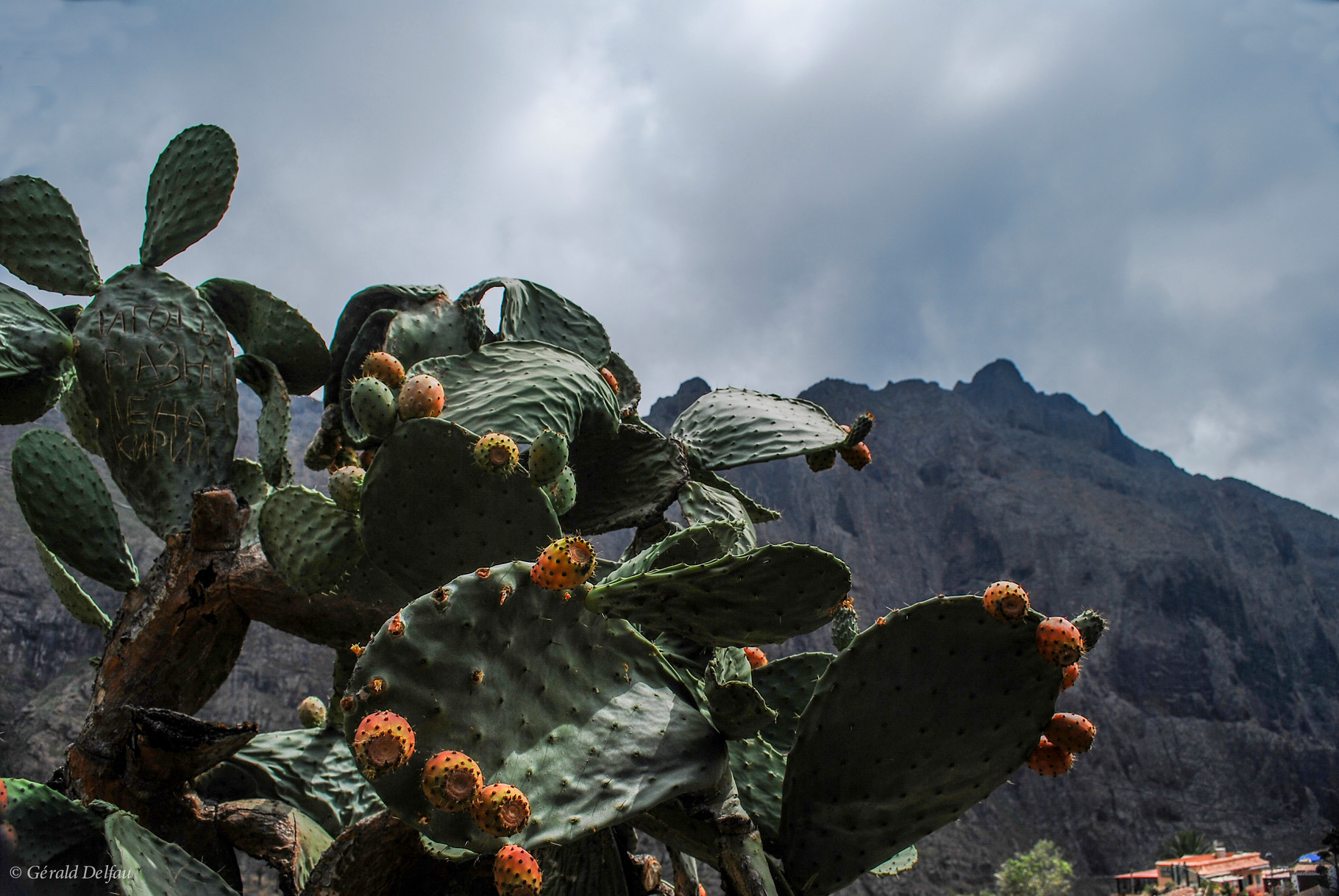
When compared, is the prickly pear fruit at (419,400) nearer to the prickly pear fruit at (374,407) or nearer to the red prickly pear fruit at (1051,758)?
the prickly pear fruit at (374,407)

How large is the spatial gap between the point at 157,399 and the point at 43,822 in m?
1.10

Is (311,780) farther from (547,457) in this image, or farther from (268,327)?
(547,457)

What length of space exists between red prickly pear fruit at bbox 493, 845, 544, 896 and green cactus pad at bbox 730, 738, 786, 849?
1.69 feet

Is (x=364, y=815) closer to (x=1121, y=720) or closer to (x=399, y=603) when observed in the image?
(x=399, y=603)

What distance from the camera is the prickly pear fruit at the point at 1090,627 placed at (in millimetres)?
1186

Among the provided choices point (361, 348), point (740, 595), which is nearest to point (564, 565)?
point (740, 595)

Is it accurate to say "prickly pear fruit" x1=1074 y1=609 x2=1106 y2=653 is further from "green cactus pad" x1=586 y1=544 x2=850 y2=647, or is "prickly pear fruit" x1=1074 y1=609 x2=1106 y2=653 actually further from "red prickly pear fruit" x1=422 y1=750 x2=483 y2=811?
"red prickly pear fruit" x1=422 y1=750 x2=483 y2=811

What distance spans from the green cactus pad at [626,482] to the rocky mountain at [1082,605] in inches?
782

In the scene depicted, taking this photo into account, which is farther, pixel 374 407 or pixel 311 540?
pixel 311 540

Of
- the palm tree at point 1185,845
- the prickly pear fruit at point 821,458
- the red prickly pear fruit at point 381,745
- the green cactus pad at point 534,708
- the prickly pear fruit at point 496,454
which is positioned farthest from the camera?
the palm tree at point 1185,845

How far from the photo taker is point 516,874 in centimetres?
89

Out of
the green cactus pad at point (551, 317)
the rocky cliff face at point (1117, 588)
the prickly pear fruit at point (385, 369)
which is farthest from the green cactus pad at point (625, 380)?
the rocky cliff face at point (1117, 588)

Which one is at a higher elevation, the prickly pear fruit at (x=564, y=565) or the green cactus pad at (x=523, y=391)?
the green cactus pad at (x=523, y=391)

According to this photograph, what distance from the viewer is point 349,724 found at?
93 cm
